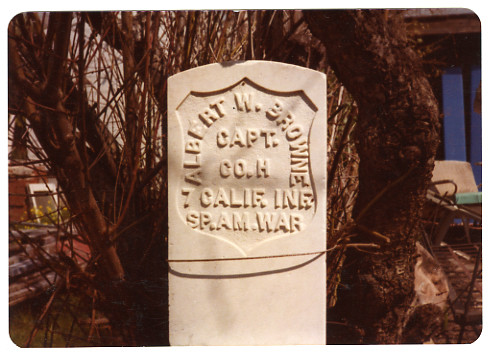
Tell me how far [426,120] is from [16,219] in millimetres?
2283

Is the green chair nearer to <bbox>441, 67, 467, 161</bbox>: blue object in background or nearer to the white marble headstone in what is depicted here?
<bbox>441, 67, 467, 161</bbox>: blue object in background

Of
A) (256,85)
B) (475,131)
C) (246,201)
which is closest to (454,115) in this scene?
(475,131)

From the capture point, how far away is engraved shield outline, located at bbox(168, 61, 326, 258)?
2.29 meters

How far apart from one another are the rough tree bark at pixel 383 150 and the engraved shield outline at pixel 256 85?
1.25 feet

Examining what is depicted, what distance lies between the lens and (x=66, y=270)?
8.96 ft

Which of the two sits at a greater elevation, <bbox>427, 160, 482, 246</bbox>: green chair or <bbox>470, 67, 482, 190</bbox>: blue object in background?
<bbox>470, 67, 482, 190</bbox>: blue object in background

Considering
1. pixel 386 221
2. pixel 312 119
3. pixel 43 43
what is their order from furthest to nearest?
pixel 386 221 < pixel 43 43 < pixel 312 119

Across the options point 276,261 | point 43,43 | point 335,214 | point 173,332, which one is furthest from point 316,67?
point 173,332

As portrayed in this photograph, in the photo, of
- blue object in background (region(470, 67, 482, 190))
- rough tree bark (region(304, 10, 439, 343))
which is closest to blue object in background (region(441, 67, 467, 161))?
blue object in background (region(470, 67, 482, 190))

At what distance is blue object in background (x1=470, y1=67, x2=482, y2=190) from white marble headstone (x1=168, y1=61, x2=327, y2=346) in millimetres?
901

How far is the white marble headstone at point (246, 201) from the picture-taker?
231cm

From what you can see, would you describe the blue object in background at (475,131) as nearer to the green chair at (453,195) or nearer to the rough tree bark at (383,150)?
the green chair at (453,195)

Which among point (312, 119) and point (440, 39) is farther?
point (440, 39)

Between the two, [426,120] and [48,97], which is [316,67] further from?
[48,97]
